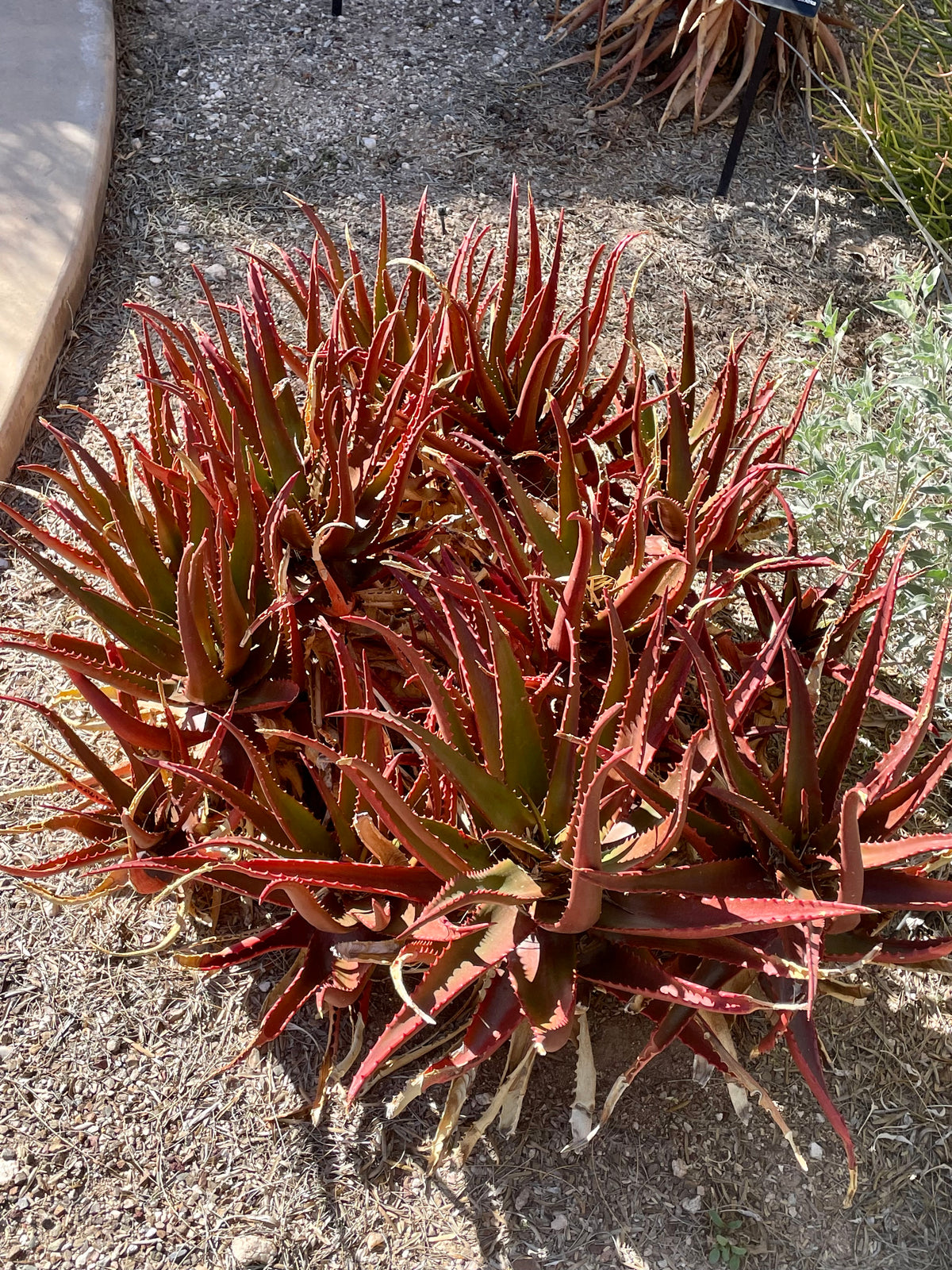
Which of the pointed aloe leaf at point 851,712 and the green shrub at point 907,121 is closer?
the pointed aloe leaf at point 851,712

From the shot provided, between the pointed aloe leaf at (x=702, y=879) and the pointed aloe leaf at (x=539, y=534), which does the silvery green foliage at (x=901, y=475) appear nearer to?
the pointed aloe leaf at (x=539, y=534)

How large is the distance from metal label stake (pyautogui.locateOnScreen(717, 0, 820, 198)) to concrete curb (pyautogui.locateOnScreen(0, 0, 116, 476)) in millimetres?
Result: 1942

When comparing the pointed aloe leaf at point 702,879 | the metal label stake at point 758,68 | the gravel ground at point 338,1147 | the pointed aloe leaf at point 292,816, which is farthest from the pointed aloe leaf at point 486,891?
the metal label stake at point 758,68

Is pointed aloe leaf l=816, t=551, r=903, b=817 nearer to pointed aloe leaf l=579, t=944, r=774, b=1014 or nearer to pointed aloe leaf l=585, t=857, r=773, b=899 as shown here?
pointed aloe leaf l=585, t=857, r=773, b=899

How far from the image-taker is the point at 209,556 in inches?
60.6

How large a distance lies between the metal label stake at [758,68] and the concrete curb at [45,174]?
194 centimetres

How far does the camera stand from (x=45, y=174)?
3012 mm

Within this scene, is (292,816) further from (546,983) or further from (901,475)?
(901,475)

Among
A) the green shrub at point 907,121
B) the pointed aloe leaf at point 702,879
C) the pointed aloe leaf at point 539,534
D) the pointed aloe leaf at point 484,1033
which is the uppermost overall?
the green shrub at point 907,121

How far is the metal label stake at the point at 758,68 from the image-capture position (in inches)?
104

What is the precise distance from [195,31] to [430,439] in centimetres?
280

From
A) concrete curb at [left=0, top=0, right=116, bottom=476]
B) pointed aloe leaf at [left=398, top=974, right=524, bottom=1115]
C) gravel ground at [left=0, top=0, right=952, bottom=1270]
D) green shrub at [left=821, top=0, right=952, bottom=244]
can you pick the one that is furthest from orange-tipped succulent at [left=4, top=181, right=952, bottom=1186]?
green shrub at [left=821, top=0, right=952, bottom=244]

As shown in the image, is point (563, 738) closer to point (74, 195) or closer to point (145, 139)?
point (74, 195)

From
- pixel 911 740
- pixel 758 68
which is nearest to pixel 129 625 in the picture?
→ pixel 911 740
